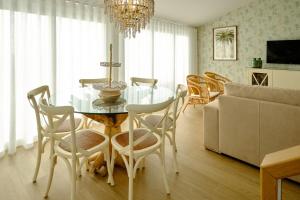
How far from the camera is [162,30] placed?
19.1 feet

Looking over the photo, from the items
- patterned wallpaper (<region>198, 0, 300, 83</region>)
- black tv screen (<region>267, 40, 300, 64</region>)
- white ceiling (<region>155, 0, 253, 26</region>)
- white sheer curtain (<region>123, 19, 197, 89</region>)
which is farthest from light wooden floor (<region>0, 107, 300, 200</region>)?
patterned wallpaper (<region>198, 0, 300, 83</region>)

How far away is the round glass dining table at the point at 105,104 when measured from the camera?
2.13 m

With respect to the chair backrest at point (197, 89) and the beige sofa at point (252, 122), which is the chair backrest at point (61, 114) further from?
the chair backrest at point (197, 89)

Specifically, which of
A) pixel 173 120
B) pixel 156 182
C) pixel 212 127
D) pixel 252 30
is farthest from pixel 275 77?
pixel 156 182

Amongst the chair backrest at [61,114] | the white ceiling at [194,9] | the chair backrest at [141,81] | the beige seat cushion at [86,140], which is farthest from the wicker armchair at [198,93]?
the chair backrest at [61,114]

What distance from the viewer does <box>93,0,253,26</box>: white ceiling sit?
5.09 metres

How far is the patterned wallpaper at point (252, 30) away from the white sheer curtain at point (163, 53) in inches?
16.8

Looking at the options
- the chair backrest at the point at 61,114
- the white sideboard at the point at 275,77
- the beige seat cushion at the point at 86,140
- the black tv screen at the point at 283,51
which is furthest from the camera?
the black tv screen at the point at 283,51

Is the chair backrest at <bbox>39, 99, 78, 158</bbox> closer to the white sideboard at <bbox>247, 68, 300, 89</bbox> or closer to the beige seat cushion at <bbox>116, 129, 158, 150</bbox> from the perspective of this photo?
the beige seat cushion at <bbox>116, 129, 158, 150</bbox>

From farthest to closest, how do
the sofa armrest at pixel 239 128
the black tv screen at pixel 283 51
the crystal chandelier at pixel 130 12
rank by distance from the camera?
1. the black tv screen at pixel 283 51
2. the crystal chandelier at pixel 130 12
3. the sofa armrest at pixel 239 128

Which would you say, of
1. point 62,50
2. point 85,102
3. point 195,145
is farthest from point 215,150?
point 62,50

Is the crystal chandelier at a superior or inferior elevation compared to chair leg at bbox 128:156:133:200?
superior

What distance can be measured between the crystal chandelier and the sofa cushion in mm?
1246

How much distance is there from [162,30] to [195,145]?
336 cm
